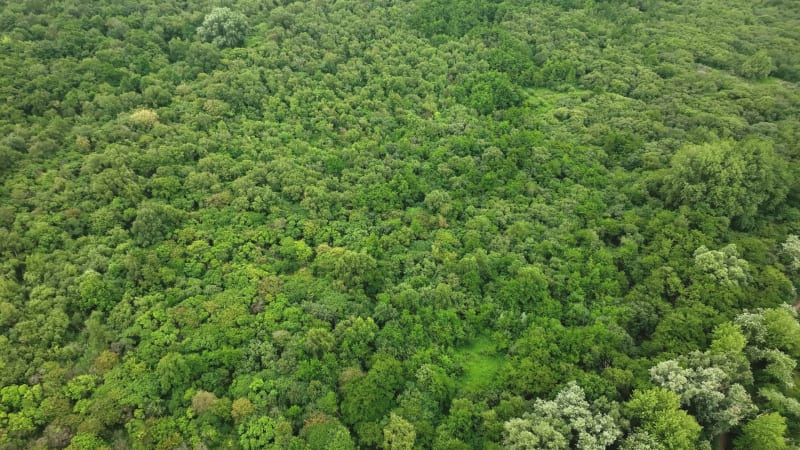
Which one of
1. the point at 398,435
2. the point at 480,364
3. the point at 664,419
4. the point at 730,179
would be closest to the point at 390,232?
the point at 480,364

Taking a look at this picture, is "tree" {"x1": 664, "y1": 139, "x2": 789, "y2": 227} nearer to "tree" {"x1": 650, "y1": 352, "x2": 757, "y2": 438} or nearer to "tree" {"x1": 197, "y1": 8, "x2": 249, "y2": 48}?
"tree" {"x1": 650, "y1": 352, "x2": 757, "y2": 438}

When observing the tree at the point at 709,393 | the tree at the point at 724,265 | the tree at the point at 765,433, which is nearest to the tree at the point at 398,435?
the tree at the point at 709,393

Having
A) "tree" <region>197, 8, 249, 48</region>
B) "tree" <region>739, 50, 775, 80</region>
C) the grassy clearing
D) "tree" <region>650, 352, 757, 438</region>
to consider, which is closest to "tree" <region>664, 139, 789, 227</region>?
"tree" <region>650, 352, 757, 438</region>

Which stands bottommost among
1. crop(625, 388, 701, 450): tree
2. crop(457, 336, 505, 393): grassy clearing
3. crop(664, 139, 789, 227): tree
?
crop(457, 336, 505, 393): grassy clearing

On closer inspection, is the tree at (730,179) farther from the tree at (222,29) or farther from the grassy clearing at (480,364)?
the tree at (222,29)

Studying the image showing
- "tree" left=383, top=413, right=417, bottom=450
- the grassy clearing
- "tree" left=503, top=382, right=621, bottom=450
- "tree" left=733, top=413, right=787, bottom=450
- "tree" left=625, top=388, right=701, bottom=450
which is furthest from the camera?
the grassy clearing

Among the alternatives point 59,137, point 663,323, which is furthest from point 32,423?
point 663,323
